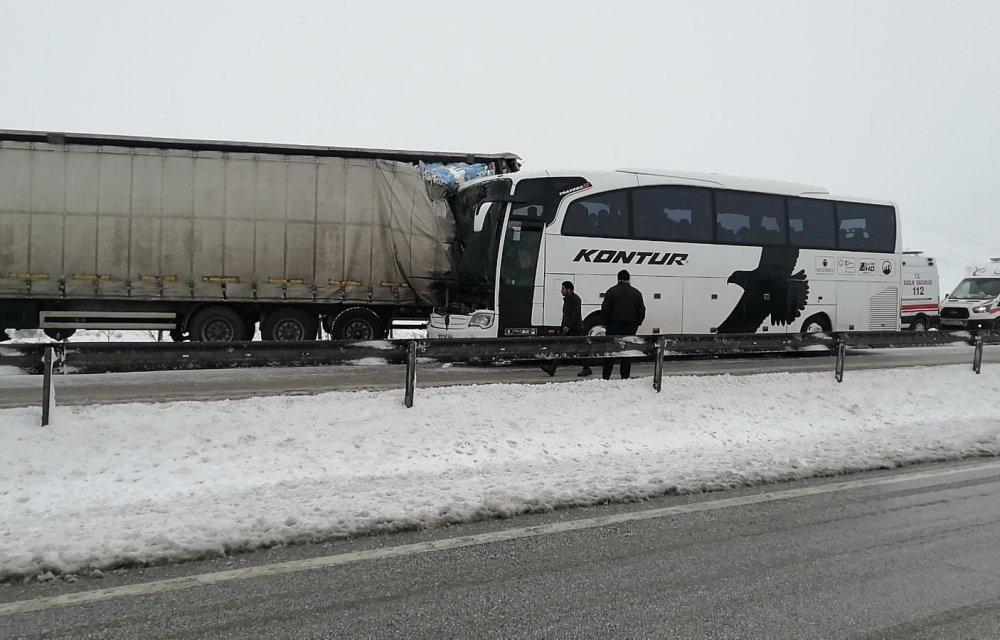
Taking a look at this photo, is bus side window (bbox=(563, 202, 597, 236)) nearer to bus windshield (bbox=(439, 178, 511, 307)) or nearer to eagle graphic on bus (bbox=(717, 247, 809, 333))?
bus windshield (bbox=(439, 178, 511, 307))

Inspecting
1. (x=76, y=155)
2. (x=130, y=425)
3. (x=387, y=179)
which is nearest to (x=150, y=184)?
(x=76, y=155)

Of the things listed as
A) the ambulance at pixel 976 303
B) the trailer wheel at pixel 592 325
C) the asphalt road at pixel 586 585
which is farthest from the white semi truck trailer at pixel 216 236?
the ambulance at pixel 976 303

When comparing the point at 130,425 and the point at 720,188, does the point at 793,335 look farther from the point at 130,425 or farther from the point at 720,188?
the point at 130,425

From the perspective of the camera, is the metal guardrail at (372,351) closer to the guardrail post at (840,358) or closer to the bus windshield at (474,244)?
the guardrail post at (840,358)

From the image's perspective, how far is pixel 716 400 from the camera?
33.6 feet

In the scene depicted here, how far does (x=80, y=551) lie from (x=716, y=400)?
7.77 meters

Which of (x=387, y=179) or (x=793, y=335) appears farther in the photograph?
(x=387, y=179)

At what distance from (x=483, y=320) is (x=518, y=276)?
1.04 metres

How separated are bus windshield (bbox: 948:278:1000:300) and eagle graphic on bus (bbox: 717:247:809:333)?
1372cm

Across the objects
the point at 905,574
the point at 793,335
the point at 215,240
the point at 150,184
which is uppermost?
the point at 150,184

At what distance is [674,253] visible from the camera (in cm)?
1589

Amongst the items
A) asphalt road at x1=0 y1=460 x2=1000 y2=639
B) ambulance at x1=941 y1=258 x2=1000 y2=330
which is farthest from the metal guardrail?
ambulance at x1=941 y1=258 x2=1000 y2=330

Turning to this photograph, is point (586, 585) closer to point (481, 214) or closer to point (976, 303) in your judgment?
point (481, 214)

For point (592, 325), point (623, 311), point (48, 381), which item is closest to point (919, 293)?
point (592, 325)
